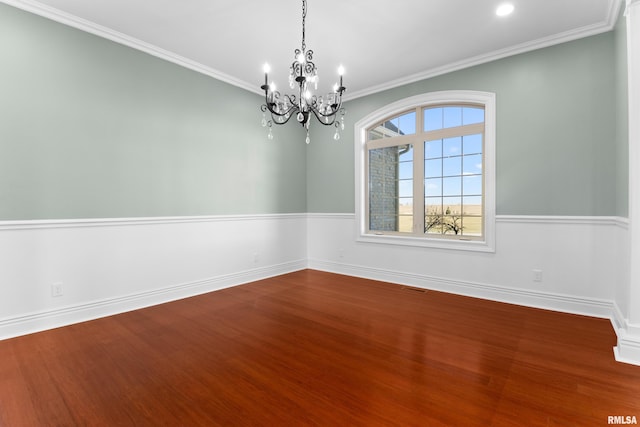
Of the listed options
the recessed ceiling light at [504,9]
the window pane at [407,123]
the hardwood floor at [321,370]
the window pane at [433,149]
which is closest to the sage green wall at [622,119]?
the recessed ceiling light at [504,9]

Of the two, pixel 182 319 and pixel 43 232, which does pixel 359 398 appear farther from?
pixel 43 232

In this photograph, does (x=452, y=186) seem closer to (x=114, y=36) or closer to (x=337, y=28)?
(x=337, y=28)

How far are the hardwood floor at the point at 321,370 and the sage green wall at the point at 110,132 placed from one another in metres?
1.30

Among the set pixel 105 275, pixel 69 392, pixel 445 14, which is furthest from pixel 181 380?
pixel 445 14

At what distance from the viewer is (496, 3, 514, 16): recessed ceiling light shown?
271 centimetres

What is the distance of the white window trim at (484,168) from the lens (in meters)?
3.63

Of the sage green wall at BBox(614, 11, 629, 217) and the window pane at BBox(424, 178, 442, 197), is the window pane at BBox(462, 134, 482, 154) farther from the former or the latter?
the sage green wall at BBox(614, 11, 629, 217)

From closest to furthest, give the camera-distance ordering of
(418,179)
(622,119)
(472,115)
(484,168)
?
(622,119)
(484,168)
(472,115)
(418,179)

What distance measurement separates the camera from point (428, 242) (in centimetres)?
414

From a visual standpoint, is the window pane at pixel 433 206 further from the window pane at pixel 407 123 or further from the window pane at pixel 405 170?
the window pane at pixel 407 123

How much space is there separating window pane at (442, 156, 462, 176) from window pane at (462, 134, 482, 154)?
146 millimetres

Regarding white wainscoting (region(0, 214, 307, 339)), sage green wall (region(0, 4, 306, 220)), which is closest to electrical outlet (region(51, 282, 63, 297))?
white wainscoting (region(0, 214, 307, 339))

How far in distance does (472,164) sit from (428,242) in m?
1.18

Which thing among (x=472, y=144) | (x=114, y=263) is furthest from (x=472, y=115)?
(x=114, y=263)
